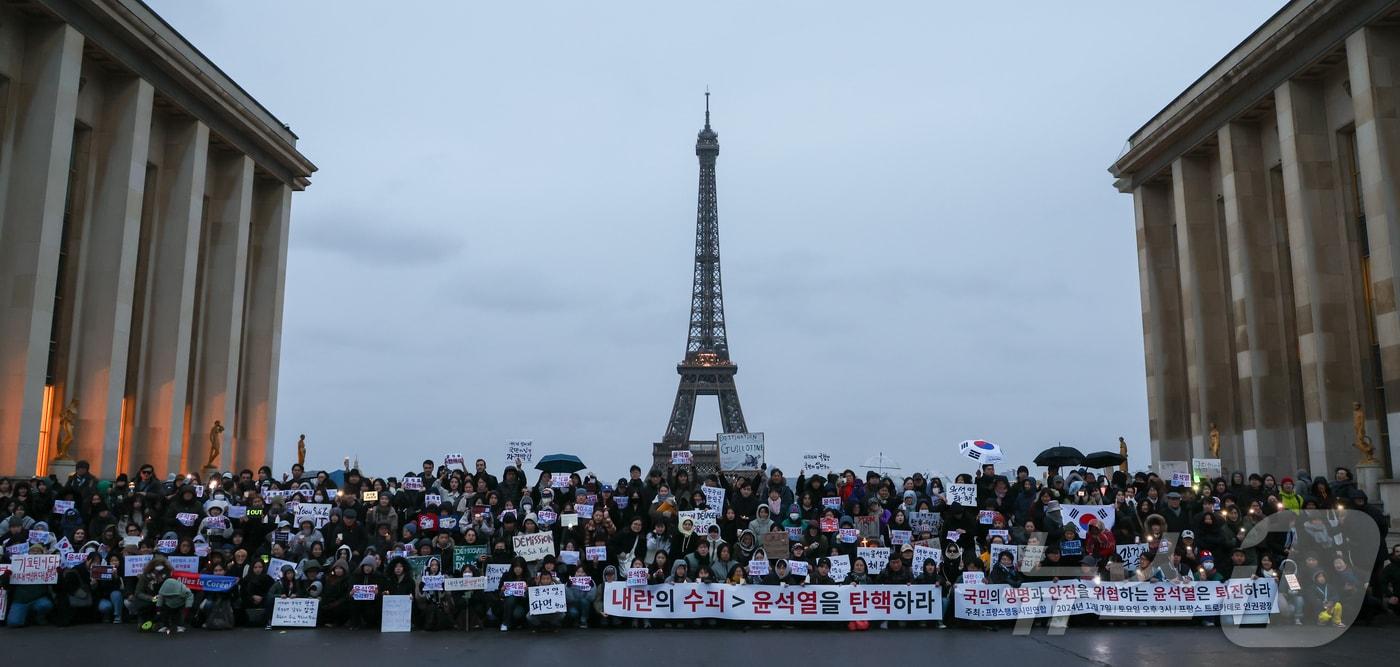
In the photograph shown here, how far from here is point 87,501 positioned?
19.4 m

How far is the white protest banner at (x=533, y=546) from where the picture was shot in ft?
55.6

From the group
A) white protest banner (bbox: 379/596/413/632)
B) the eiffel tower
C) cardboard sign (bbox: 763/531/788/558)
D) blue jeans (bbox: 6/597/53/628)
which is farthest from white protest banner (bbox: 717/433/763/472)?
the eiffel tower

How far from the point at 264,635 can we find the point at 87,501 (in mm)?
6554

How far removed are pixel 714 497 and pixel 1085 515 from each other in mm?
6328

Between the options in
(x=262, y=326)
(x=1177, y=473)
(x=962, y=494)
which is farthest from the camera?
(x=262, y=326)

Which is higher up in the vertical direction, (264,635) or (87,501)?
(87,501)

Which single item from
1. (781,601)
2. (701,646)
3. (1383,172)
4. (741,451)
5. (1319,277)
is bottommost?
(701,646)

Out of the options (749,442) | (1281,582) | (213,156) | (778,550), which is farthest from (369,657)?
(213,156)

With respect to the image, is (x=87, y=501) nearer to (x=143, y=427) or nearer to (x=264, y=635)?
(x=264, y=635)

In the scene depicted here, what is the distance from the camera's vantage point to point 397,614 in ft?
52.9

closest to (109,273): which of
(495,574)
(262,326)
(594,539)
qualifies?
(262,326)

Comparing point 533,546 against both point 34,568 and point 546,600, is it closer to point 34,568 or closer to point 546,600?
point 546,600

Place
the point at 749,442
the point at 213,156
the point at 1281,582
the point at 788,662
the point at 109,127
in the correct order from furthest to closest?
the point at 213,156
the point at 109,127
the point at 749,442
the point at 1281,582
the point at 788,662

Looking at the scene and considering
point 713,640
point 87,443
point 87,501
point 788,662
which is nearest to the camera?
point 788,662
